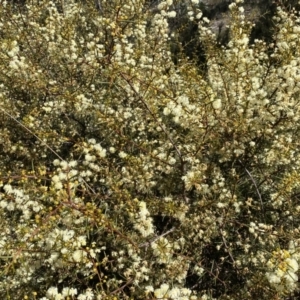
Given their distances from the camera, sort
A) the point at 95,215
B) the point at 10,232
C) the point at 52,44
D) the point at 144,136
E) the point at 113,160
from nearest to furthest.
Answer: the point at 95,215, the point at 10,232, the point at 113,160, the point at 144,136, the point at 52,44

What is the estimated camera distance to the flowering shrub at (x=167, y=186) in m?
3.08

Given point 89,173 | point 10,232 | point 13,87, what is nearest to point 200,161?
point 89,173

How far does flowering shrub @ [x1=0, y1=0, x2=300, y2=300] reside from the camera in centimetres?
308

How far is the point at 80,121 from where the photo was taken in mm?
4723

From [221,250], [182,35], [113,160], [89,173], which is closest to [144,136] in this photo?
[113,160]

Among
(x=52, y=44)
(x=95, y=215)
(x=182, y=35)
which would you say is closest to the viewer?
(x=95, y=215)

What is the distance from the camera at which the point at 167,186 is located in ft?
12.7

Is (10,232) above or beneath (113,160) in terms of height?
beneath

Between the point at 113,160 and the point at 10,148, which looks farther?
the point at 10,148

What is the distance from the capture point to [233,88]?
3.85 m

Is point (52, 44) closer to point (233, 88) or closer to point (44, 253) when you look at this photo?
point (233, 88)

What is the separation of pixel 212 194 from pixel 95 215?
149 centimetres

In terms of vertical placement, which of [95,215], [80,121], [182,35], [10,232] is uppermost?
[182,35]

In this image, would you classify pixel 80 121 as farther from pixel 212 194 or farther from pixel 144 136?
pixel 212 194
